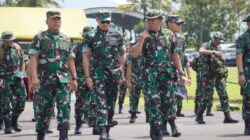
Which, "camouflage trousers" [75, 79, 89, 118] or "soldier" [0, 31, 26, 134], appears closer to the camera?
"camouflage trousers" [75, 79, 89, 118]

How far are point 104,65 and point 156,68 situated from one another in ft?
3.40

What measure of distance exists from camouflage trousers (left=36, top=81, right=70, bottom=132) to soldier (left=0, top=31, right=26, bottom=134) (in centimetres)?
312

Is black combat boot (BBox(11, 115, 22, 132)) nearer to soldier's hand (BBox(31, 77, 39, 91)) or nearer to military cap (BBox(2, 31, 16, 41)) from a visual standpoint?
military cap (BBox(2, 31, 16, 41))

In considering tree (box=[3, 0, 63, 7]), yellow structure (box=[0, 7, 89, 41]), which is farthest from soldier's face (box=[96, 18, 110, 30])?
tree (box=[3, 0, 63, 7])

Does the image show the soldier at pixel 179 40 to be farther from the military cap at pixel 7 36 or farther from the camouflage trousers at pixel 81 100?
the military cap at pixel 7 36

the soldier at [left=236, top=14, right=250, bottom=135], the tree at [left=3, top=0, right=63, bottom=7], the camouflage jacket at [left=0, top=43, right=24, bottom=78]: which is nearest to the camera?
the soldier at [left=236, top=14, right=250, bottom=135]

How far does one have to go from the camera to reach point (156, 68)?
9992mm

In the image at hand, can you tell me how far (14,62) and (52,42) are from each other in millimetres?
3570

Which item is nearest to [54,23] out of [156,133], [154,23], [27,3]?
[154,23]

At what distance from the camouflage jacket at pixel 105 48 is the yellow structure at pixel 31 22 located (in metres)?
14.3

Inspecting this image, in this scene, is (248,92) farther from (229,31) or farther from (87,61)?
(229,31)

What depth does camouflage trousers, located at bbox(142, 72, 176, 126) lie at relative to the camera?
9773mm

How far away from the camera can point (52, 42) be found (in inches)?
388

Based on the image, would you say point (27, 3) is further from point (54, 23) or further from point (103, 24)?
point (54, 23)
